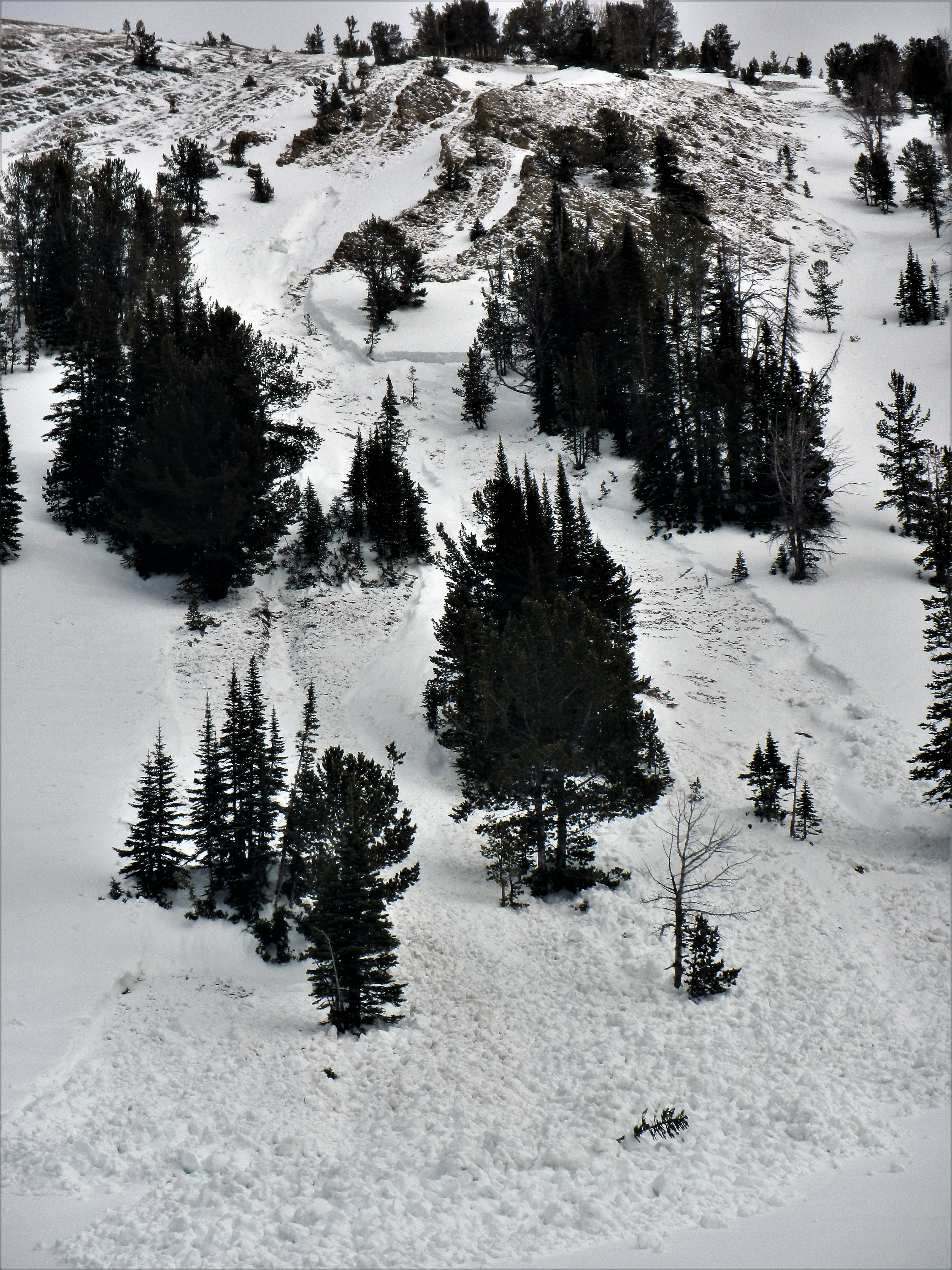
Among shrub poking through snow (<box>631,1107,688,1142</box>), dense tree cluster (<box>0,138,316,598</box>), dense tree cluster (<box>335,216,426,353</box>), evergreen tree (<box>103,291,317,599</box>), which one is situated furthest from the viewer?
dense tree cluster (<box>335,216,426,353</box>)

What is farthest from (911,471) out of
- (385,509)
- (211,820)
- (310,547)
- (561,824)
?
(211,820)

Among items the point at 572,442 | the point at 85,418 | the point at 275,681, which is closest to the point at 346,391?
the point at 572,442

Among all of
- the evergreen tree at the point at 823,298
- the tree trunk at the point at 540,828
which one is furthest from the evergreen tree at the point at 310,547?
the evergreen tree at the point at 823,298

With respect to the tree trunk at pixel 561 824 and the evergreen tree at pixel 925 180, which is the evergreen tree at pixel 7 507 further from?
the evergreen tree at pixel 925 180

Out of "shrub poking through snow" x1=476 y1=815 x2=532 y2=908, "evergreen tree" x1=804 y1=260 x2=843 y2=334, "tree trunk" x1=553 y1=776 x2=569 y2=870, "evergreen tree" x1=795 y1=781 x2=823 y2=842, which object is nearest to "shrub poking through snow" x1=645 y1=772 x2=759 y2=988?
"evergreen tree" x1=795 y1=781 x2=823 y2=842

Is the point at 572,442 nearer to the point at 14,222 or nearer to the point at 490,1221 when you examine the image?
the point at 14,222

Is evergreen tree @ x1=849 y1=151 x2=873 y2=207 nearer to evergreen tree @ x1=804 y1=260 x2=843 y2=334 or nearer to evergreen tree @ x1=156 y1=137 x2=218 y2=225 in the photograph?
evergreen tree @ x1=804 y1=260 x2=843 y2=334
